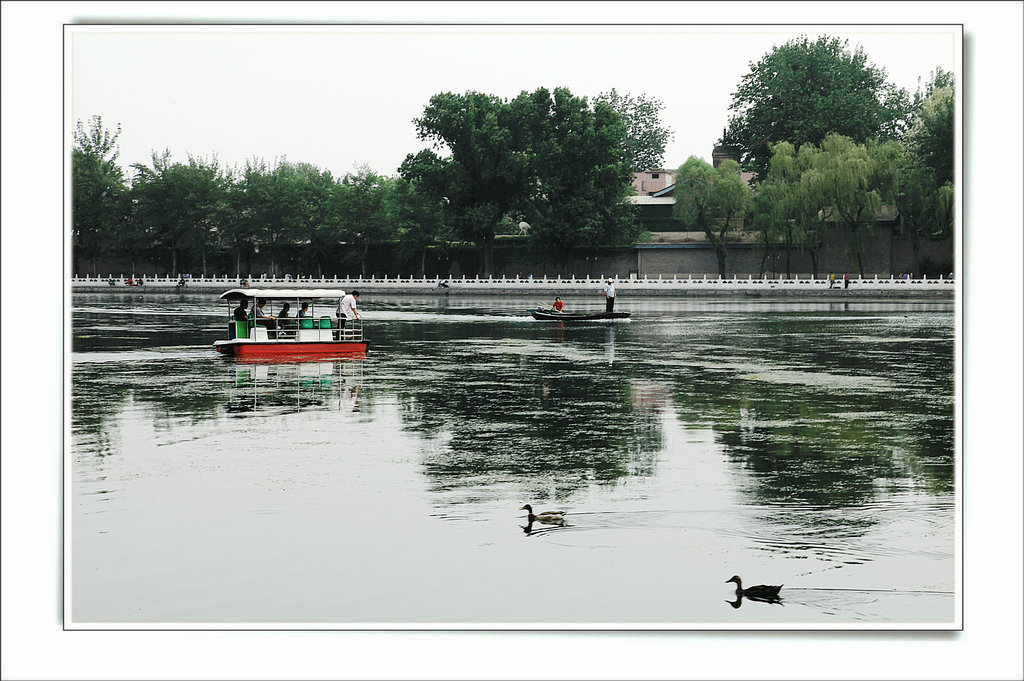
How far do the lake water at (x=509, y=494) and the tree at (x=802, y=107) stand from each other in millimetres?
33587

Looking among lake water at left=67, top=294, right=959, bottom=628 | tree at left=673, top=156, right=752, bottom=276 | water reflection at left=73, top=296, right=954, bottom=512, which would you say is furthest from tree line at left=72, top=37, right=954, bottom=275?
lake water at left=67, top=294, right=959, bottom=628

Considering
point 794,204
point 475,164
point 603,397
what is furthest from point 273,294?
point 794,204

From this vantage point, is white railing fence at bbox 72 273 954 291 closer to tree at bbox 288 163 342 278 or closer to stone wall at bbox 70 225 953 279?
stone wall at bbox 70 225 953 279

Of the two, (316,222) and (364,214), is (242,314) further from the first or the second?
(364,214)

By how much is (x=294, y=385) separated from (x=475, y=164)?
3133 cm

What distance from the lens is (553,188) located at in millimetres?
43844

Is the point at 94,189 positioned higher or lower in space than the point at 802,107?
lower

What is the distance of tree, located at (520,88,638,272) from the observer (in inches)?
1635

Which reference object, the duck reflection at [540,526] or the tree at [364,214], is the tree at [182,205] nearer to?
the tree at [364,214]

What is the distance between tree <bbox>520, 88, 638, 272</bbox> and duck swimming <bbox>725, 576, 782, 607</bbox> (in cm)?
3417

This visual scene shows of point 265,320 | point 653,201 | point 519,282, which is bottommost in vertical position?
point 265,320
